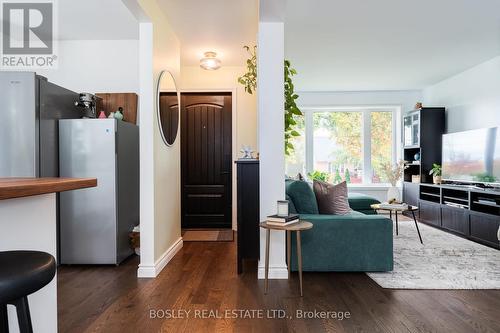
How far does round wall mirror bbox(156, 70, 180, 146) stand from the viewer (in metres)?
3.09

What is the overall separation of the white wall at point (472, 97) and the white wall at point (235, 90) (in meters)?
3.53

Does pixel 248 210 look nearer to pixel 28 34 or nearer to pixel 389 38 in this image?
pixel 389 38

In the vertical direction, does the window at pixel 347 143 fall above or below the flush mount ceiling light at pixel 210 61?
below

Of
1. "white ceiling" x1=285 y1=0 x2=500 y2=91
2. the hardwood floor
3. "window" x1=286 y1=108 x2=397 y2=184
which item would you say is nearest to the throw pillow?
the hardwood floor

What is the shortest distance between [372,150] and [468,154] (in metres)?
2.19

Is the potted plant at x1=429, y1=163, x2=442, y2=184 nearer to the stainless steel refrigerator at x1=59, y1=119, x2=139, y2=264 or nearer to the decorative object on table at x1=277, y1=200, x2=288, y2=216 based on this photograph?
the decorative object on table at x1=277, y1=200, x2=288, y2=216

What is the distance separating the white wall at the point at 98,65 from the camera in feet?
12.7

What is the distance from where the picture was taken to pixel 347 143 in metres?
6.82

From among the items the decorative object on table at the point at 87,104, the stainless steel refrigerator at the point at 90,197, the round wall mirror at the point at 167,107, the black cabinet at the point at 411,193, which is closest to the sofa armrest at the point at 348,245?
the round wall mirror at the point at 167,107

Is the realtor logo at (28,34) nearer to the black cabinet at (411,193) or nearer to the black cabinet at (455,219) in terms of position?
the black cabinet at (455,219)

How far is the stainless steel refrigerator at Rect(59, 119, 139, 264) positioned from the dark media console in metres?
4.13

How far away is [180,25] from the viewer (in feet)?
Result: 11.4

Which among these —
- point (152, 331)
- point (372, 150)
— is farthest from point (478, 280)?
point (372, 150)

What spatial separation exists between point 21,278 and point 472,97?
6.15m
